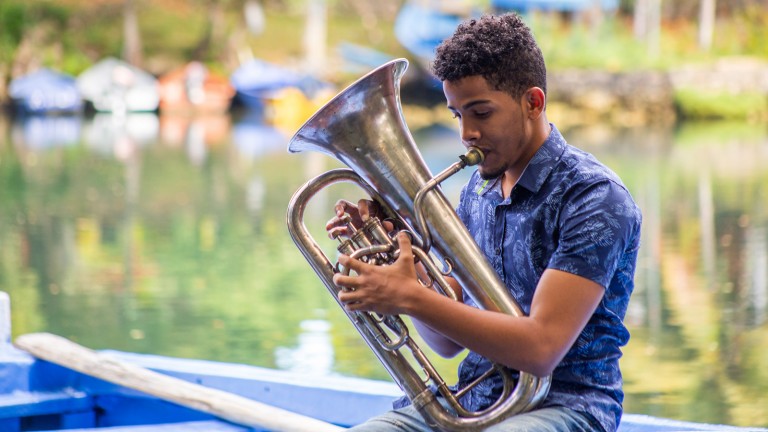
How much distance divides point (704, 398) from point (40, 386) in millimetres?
2972

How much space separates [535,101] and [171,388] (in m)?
1.62

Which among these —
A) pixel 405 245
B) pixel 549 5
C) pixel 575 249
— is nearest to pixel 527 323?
pixel 575 249

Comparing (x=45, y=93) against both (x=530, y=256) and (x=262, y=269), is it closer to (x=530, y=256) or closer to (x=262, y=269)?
(x=262, y=269)

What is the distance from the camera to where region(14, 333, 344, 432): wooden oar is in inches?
123

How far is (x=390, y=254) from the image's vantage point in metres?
2.29

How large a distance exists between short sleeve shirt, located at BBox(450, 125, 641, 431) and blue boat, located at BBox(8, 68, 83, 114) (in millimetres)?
28684

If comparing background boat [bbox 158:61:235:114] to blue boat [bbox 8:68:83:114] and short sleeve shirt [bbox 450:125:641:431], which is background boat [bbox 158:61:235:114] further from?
short sleeve shirt [bbox 450:125:641:431]

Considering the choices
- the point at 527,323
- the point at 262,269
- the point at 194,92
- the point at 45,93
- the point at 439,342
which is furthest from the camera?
the point at 194,92

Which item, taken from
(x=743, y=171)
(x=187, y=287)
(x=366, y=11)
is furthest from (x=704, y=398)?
(x=366, y=11)

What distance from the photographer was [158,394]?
11.3 feet

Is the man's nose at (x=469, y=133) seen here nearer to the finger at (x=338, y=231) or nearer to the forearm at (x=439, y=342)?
the finger at (x=338, y=231)

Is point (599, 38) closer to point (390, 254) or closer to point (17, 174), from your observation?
point (17, 174)

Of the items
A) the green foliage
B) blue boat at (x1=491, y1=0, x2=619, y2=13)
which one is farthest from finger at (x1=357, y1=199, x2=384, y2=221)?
blue boat at (x1=491, y1=0, x2=619, y2=13)

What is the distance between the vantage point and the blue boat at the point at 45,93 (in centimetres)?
2950
